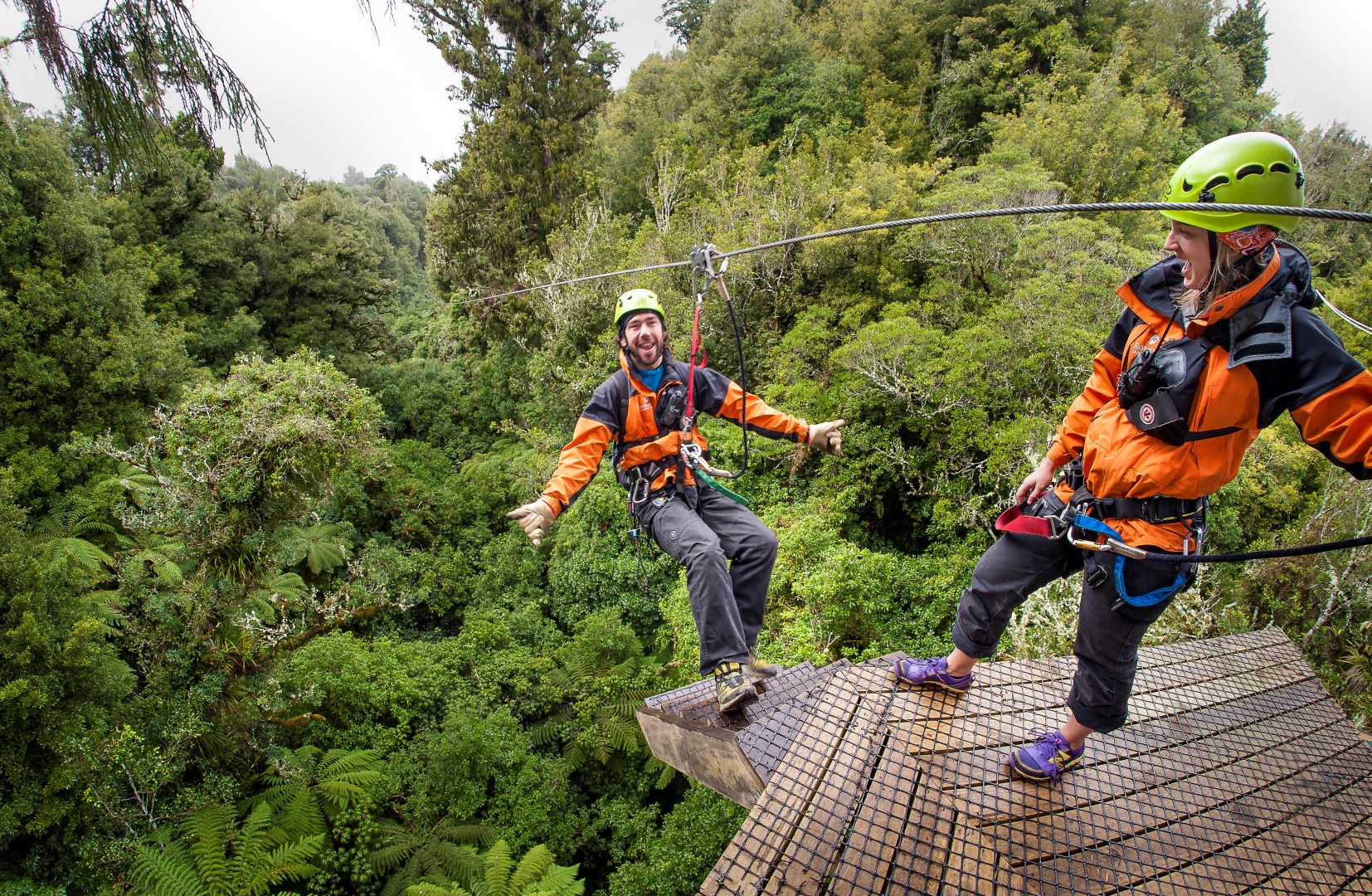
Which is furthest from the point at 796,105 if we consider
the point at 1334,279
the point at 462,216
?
the point at 1334,279

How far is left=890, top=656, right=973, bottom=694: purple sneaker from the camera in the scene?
2791 millimetres

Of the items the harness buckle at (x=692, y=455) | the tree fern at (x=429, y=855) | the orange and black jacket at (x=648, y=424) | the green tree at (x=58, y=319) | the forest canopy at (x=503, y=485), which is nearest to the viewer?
the orange and black jacket at (x=648, y=424)

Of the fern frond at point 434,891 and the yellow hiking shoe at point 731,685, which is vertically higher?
the yellow hiking shoe at point 731,685

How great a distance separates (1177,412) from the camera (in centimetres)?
185

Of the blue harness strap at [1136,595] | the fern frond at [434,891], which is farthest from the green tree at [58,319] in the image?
the blue harness strap at [1136,595]

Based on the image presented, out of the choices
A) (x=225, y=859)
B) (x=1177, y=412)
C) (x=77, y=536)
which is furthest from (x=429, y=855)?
(x=1177, y=412)

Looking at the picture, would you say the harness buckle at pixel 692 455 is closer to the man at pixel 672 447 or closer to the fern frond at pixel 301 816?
the man at pixel 672 447

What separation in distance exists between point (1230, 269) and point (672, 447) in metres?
2.32

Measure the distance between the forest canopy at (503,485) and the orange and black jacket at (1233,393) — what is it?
3797mm

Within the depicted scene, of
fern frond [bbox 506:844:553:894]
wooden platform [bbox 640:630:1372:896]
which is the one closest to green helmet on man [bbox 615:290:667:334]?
wooden platform [bbox 640:630:1372:896]

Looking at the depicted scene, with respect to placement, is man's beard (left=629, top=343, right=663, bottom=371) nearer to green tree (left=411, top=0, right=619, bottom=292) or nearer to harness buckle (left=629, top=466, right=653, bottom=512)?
harness buckle (left=629, top=466, right=653, bottom=512)

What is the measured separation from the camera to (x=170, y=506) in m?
6.96

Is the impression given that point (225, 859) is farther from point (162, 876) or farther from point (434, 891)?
point (434, 891)

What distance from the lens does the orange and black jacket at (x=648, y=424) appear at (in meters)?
3.13
